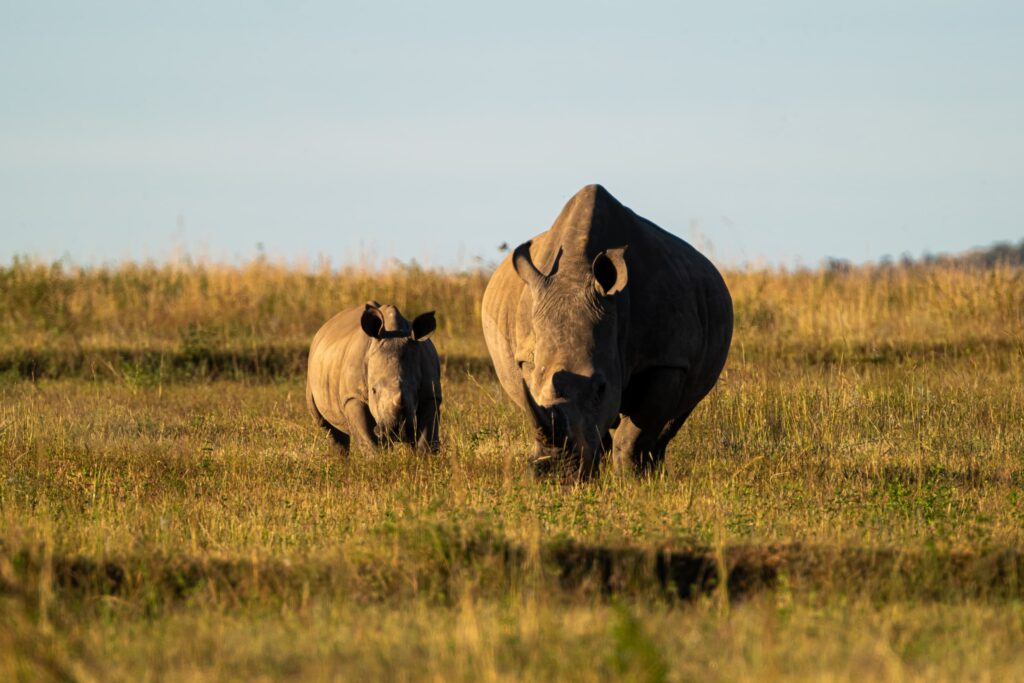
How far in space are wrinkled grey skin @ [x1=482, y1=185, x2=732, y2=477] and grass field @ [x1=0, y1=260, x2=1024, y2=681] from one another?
39cm

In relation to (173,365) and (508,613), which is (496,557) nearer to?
(508,613)

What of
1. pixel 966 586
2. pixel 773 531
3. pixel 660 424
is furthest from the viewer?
pixel 660 424

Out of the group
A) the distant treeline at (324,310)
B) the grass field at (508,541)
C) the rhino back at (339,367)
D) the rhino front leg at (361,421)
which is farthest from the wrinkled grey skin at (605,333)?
the distant treeline at (324,310)

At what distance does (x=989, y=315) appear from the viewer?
1764cm

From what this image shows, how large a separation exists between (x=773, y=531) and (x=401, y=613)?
7.23ft

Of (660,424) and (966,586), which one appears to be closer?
(966,586)

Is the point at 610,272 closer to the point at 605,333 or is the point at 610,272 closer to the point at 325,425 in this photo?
the point at 605,333

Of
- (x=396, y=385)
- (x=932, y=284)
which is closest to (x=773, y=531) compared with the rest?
(x=396, y=385)

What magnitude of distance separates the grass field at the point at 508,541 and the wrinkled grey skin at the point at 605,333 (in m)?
0.39

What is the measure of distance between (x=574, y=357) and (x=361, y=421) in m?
3.23

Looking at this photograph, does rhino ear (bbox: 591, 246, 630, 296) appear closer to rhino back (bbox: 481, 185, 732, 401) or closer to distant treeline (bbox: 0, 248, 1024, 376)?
rhino back (bbox: 481, 185, 732, 401)

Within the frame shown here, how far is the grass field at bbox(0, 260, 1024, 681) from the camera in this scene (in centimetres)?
464

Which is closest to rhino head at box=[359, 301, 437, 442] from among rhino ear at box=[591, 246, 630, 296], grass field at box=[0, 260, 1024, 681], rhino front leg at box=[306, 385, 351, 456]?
grass field at box=[0, 260, 1024, 681]

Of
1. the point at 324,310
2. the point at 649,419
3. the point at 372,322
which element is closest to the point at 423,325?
the point at 372,322
